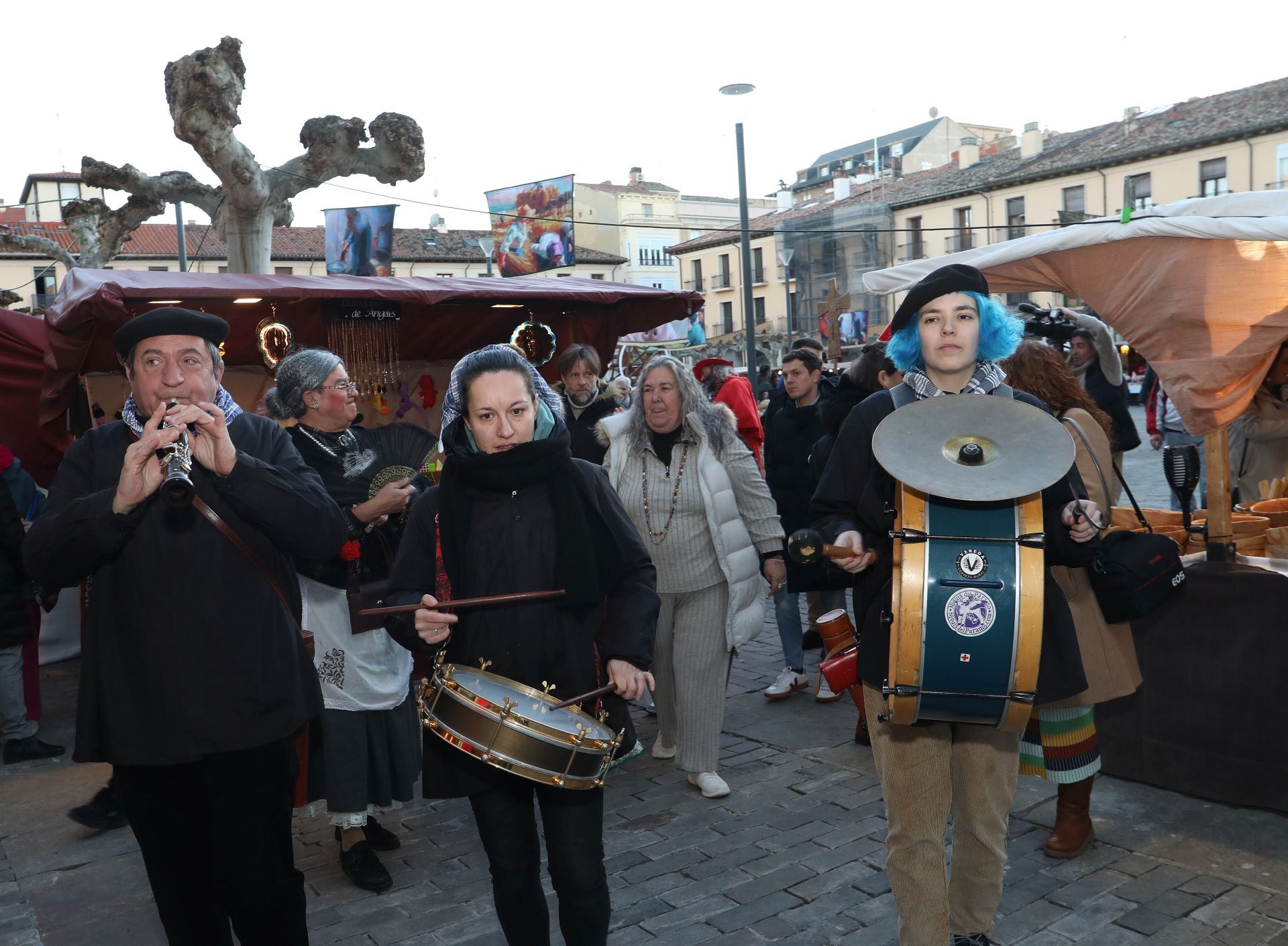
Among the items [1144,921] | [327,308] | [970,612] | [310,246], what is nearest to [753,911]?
[1144,921]

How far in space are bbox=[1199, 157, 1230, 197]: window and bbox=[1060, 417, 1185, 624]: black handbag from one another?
137ft

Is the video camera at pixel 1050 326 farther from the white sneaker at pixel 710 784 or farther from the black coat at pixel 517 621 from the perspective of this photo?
the black coat at pixel 517 621

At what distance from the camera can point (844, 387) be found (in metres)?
5.62

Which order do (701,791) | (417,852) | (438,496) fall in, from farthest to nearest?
(701,791) < (417,852) < (438,496)

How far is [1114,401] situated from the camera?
24.9 ft

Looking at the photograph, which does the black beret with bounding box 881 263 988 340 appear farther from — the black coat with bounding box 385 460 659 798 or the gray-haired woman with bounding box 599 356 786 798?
the gray-haired woman with bounding box 599 356 786 798

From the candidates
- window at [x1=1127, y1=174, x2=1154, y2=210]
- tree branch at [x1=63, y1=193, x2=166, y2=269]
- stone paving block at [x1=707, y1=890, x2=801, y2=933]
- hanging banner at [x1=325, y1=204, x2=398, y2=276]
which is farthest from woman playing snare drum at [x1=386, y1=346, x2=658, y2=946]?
window at [x1=1127, y1=174, x2=1154, y2=210]

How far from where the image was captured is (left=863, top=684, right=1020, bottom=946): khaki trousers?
2854mm

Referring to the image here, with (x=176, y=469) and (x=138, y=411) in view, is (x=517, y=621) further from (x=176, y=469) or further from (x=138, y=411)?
(x=138, y=411)

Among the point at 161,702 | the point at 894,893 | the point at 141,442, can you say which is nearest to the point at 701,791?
the point at 894,893

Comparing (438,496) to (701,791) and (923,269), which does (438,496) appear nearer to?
(701,791)

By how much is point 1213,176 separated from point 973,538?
4418cm

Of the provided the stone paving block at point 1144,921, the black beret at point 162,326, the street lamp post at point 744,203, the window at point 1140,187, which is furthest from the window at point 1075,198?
the black beret at point 162,326

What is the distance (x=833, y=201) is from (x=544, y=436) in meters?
57.0
